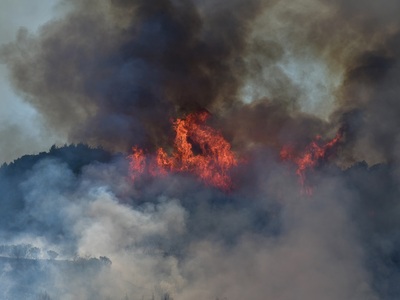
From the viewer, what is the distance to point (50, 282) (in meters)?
51.9

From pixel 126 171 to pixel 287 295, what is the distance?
2349cm

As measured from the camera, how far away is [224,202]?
259 feet

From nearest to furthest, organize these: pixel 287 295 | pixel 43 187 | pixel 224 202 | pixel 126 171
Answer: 1. pixel 287 295
2. pixel 43 187
3. pixel 126 171
4. pixel 224 202

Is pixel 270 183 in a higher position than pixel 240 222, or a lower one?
→ higher

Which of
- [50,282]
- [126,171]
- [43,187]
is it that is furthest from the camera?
[126,171]

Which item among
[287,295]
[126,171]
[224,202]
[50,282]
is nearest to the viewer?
[50,282]

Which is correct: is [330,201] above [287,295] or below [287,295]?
above

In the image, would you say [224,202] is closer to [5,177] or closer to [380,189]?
[380,189]

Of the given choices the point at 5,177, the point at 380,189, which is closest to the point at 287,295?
the point at 380,189

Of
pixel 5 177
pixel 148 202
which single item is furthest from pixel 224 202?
pixel 5 177

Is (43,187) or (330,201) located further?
(330,201)

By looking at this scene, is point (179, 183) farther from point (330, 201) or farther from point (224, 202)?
point (330, 201)

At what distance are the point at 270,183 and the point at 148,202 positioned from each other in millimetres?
19673

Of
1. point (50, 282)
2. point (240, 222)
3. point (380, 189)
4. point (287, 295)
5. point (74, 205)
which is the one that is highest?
point (380, 189)
